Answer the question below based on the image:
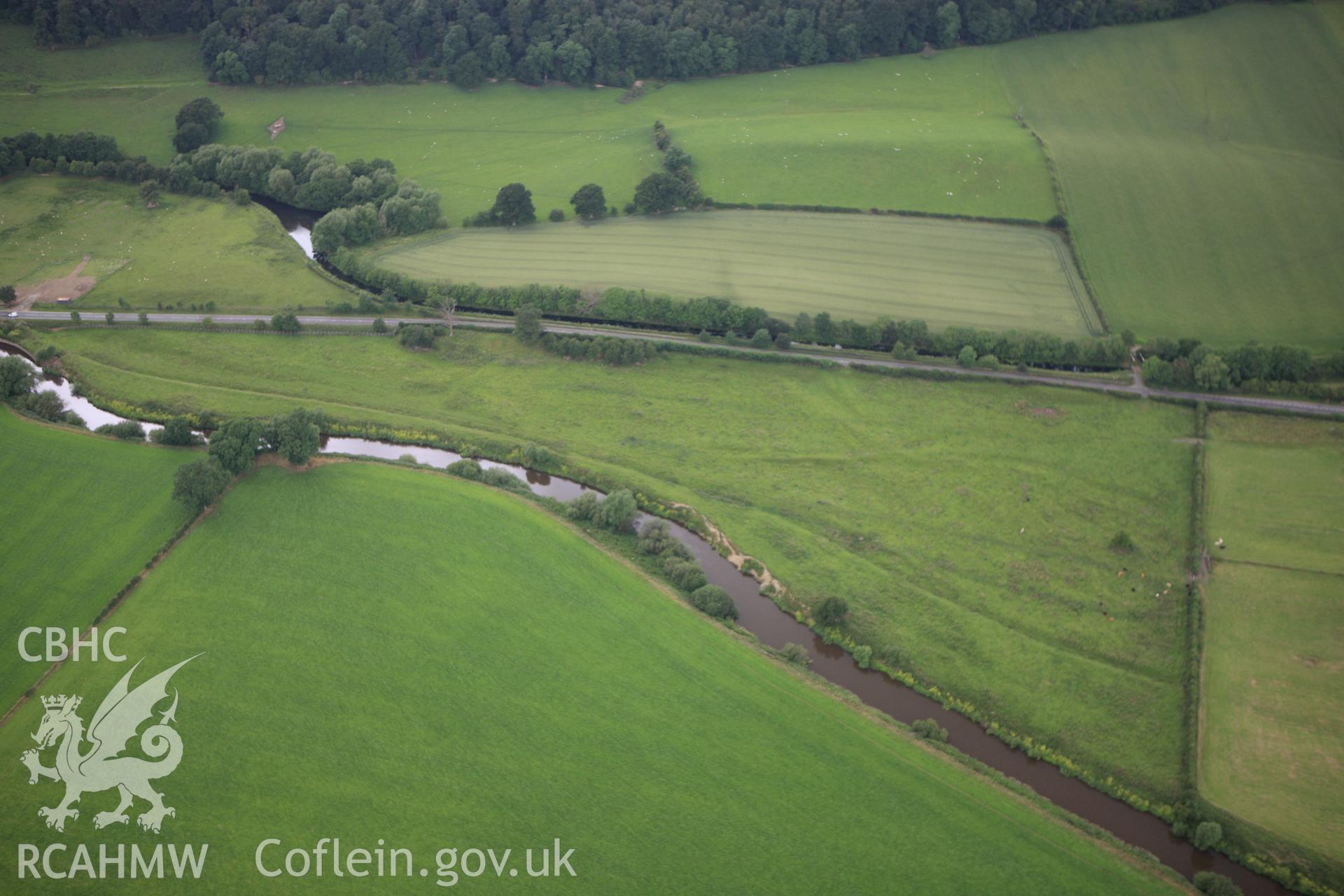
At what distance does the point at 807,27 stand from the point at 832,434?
86.5 m

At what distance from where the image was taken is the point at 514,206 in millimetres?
119375

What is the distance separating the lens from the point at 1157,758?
62562mm

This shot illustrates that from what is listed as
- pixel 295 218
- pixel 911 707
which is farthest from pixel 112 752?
pixel 295 218

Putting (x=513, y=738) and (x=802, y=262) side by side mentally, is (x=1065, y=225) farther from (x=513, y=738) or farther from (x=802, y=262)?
(x=513, y=738)

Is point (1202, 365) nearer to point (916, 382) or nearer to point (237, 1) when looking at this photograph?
point (916, 382)

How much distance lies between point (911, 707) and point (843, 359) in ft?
138

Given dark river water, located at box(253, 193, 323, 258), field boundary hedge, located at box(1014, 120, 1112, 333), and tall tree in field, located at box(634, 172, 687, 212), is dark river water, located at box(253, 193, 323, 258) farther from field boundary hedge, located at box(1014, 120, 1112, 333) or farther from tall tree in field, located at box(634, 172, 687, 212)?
field boundary hedge, located at box(1014, 120, 1112, 333)

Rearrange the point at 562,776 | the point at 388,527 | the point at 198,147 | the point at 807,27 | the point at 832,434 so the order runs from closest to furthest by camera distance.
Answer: the point at 562,776 → the point at 388,527 → the point at 832,434 → the point at 198,147 → the point at 807,27

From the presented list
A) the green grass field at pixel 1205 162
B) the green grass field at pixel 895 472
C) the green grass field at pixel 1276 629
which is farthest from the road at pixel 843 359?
the green grass field at pixel 1205 162

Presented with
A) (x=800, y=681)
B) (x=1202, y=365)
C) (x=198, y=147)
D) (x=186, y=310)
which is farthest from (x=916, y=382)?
(x=198, y=147)

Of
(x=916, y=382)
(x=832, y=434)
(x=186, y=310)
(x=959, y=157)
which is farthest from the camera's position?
(x=959, y=157)

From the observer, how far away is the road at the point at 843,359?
90.7 m

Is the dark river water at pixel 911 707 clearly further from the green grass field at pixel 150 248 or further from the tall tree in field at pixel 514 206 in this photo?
the tall tree in field at pixel 514 206

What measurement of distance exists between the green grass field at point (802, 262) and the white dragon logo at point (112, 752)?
60349 millimetres
